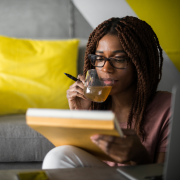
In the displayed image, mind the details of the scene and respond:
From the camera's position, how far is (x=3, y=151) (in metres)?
1.54

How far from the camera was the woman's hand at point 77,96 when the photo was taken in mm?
1198

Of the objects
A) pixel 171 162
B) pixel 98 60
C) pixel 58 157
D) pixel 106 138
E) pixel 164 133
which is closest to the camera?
pixel 171 162

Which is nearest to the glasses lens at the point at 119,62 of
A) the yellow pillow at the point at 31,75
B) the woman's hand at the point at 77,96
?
the woman's hand at the point at 77,96

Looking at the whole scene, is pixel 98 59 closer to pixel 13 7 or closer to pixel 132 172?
pixel 132 172

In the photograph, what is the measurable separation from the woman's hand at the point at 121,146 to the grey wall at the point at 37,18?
1847 millimetres

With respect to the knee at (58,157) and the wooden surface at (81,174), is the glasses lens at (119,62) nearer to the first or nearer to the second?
the knee at (58,157)

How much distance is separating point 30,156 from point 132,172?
3.38 feet

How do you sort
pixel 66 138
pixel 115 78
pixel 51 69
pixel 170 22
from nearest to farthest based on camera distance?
pixel 66 138 → pixel 115 78 → pixel 51 69 → pixel 170 22

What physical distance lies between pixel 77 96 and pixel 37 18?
1500 millimetres

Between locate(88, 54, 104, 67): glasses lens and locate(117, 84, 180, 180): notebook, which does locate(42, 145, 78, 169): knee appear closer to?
locate(117, 84, 180, 180): notebook

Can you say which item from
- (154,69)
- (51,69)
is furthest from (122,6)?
(154,69)

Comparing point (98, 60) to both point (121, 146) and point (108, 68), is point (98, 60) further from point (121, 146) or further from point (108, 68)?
point (121, 146)

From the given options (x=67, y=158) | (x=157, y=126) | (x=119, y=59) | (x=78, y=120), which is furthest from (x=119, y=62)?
(x=78, y=120)

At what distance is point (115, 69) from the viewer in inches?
46.2
